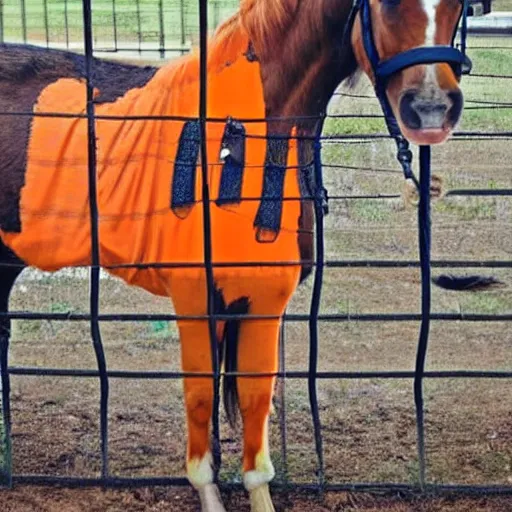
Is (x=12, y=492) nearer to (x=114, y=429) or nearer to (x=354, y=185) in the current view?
(x=114, y=429)

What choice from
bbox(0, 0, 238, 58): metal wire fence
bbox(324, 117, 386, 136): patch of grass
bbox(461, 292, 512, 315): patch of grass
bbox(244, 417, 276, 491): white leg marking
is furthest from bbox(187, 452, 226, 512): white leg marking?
bbox(0, 0, 238, 58): metal wire fence

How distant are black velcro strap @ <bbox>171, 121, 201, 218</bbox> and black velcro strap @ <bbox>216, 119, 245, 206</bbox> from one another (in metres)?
0.09

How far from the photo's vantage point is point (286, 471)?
128 inches

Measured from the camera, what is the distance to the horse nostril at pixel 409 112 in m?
2.49

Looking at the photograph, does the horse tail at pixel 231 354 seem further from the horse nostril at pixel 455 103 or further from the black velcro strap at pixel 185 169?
the horse nostril at pixel 455 103

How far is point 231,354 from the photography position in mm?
2990

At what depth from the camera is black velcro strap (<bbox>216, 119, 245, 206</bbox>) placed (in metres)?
2.76

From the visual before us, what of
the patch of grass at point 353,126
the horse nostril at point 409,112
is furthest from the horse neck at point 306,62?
the patch of grass at point 353,126

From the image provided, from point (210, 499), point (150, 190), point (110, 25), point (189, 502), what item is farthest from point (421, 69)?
point (110, 25)

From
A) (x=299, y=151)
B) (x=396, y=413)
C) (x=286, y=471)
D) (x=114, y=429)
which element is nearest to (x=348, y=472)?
(x=286, y=471)

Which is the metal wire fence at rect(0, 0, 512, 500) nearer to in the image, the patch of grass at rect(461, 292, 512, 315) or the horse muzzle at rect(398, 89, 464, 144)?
the horse muzzle at rect(398, 89, 464, 144)

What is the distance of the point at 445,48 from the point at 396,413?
166cm

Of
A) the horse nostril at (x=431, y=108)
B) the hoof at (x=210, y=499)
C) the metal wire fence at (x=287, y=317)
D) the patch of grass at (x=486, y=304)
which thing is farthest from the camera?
the patch of grass at (x=486, y=304)

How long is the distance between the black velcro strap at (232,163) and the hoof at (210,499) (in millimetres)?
884
